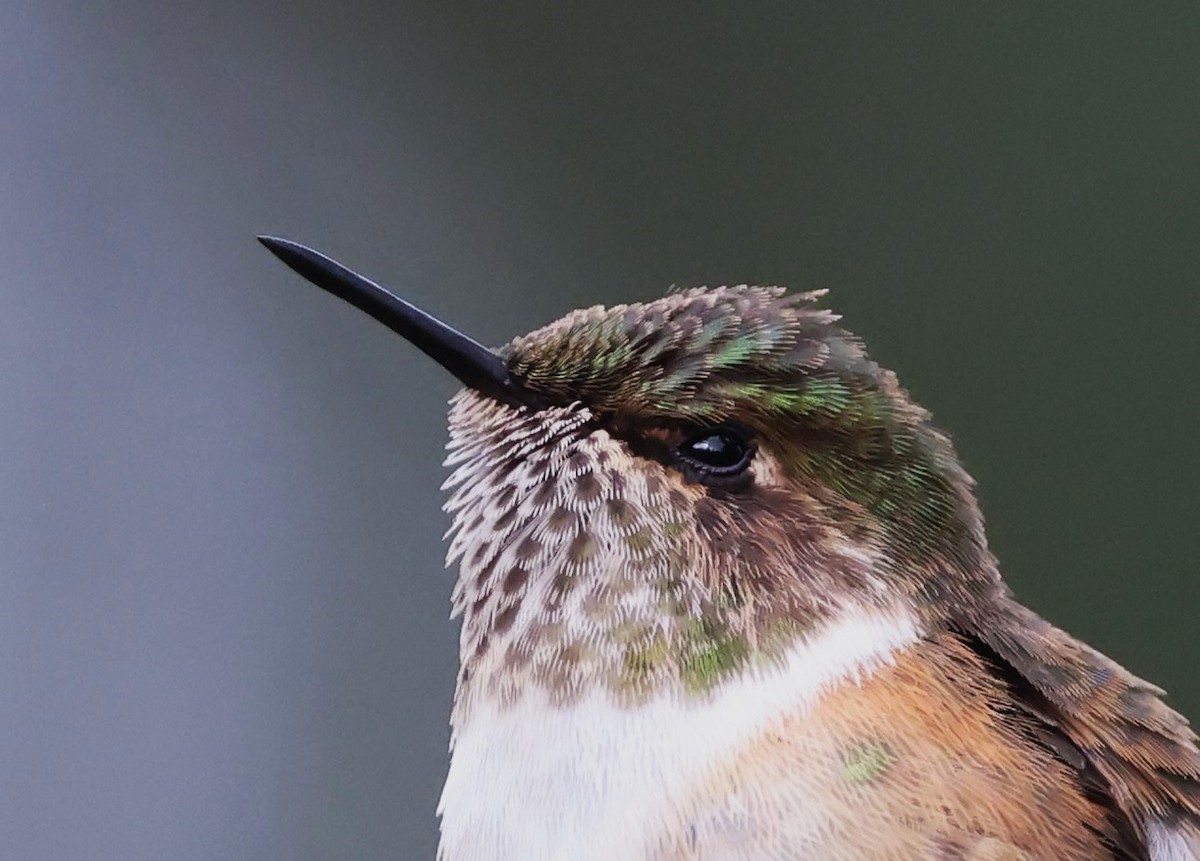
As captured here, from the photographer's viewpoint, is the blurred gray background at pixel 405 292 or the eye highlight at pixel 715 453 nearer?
the eye highlight at pixel 715 453

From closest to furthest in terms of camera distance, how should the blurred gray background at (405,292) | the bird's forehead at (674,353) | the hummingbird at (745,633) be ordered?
the hummingbird at (745,633)
the bird's forehead at (674,353)
the blurred gray background at (405,292)

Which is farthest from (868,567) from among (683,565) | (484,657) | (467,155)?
(467,155)

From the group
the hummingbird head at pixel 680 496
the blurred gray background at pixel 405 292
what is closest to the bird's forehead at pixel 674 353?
the hummingbird head at pixel 680 496

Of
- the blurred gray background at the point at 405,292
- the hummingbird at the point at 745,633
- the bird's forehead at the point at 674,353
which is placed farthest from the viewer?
the blurred gray background at the point at 405,292

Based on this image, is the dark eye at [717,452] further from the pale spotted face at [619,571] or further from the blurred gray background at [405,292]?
the blurred gray background at [405,292]

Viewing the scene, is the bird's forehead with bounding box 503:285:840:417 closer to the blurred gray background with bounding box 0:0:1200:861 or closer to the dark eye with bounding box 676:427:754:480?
the dark eye with bounding box 676:427:754:480

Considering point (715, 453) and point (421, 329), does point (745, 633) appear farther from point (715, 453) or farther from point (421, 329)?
point (421, 329)

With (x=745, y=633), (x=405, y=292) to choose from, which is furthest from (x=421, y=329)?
(x=405, y=292)
